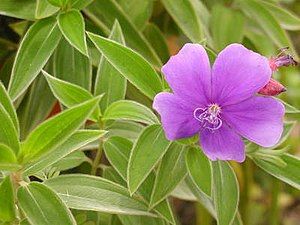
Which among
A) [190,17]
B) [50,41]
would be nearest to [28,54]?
[50,41]

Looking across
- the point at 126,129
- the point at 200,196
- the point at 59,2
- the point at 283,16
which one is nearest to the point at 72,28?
the point at 59,2

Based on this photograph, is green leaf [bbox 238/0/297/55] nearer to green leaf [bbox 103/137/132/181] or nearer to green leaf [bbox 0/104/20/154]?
Answer: green leaf [bbox 103/137/132/181]

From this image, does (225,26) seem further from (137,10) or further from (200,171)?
(200,171)

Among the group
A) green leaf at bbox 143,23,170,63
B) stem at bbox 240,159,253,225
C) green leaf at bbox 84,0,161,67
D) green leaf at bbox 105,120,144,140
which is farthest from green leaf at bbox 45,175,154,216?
stem at bbox 240,159,253,225

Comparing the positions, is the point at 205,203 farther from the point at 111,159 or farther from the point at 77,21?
the point at 77,21

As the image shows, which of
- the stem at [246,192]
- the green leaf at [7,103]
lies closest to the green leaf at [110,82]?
the green leaf at [7,103]
